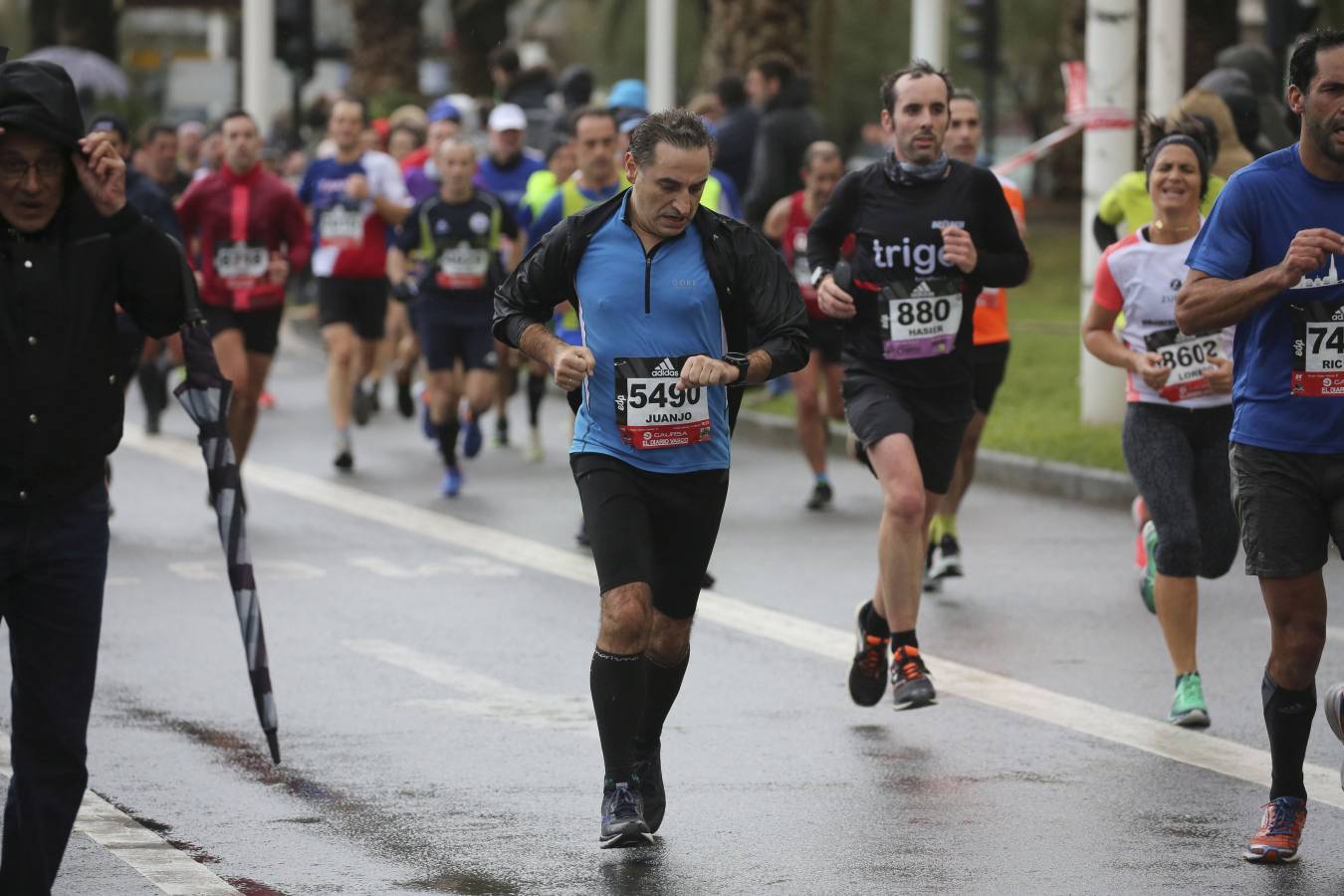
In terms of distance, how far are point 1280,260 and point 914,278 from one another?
2558 millimetres

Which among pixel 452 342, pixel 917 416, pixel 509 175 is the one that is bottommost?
pixel 452 342

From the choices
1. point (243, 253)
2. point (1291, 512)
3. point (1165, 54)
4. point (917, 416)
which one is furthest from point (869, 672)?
point (1165, 54)

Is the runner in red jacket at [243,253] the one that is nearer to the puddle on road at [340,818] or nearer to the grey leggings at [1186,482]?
the puddle on road at [340,818]

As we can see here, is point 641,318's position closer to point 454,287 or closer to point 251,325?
point 251,325

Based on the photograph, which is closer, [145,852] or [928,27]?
[145,852]

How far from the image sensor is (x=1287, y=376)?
643 centimetres

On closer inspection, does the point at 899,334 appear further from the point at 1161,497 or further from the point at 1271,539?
the point at 1271,539

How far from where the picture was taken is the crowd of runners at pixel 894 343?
6.40 metres

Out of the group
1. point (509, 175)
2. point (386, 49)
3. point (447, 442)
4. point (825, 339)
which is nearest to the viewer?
point (825, 339)

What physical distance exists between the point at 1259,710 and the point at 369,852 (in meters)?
3.44

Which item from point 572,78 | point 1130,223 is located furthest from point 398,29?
point 1130,223

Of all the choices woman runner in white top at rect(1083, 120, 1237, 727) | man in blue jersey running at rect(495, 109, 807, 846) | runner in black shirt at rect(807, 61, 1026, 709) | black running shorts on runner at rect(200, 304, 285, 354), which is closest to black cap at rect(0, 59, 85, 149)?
man in blue jersey running at rect(495, 109, 807, 846)

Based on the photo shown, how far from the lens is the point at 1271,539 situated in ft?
20.9

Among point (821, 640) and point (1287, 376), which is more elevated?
point (1287, 376)
